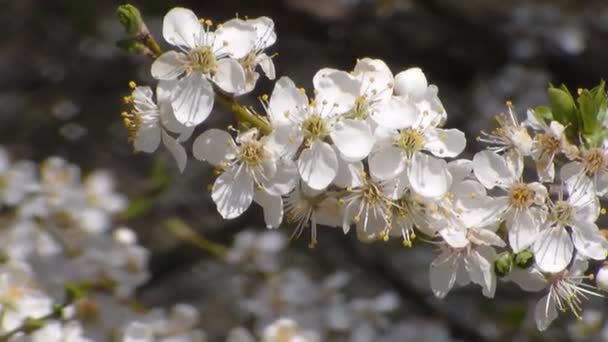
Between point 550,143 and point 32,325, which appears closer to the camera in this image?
point 550,143

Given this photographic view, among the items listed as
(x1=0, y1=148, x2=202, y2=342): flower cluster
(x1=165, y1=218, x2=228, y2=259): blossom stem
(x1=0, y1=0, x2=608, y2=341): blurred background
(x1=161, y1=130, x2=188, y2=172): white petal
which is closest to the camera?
(x1=161, y1=130, x2=188, y2=172): white petal

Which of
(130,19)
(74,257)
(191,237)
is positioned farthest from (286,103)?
(191,237)

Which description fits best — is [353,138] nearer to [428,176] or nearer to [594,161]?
[428,176]

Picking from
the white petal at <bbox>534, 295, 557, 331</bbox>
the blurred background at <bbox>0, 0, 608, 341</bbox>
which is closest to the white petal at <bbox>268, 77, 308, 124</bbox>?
the white petal at <bbox>534, 295, 557, 331</bbox>

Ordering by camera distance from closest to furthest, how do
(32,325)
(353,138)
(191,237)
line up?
(353,138)
(32,325)
(191,237)

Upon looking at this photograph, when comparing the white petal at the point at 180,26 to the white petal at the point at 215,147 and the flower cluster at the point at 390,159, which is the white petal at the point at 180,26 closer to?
the flower cluster at the point at 390,159

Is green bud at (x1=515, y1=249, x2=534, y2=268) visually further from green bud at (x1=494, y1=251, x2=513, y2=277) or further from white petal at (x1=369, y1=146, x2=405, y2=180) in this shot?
white petal at (x1=369, y1=146, x2=405, y2=180)
